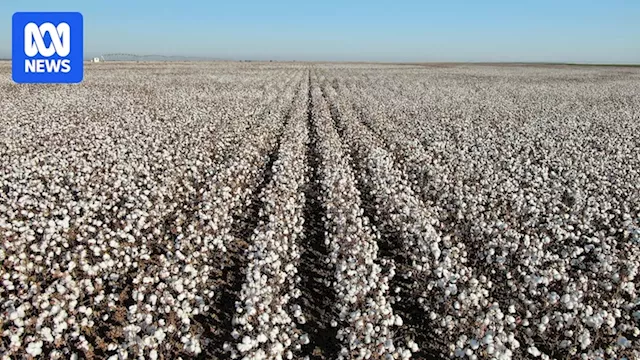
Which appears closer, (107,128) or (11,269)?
(11,269)

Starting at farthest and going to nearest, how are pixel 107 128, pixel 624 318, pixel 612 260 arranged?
pixel 107 128, pixel 612 260, pixel 624 318

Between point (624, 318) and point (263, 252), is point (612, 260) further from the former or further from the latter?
point (263, 252)

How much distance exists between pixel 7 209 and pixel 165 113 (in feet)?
49.8

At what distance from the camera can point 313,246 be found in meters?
9.07

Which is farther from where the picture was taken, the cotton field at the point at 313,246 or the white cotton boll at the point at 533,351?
the cotton field at the point at 313,246

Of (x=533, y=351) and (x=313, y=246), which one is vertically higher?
(x=313, y=246)

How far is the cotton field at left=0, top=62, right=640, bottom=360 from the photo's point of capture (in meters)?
6.07

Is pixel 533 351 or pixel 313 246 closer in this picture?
pixel 533 351

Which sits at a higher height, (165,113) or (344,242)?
(165,113)

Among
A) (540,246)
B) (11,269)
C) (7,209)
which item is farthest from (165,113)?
(540,246)

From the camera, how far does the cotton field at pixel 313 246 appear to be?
6.07 m

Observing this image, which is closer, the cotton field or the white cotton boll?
the white cotton boll

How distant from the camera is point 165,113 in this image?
24219 millimetres

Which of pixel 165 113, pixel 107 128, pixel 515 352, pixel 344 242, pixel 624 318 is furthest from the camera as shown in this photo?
pixel 165 113
